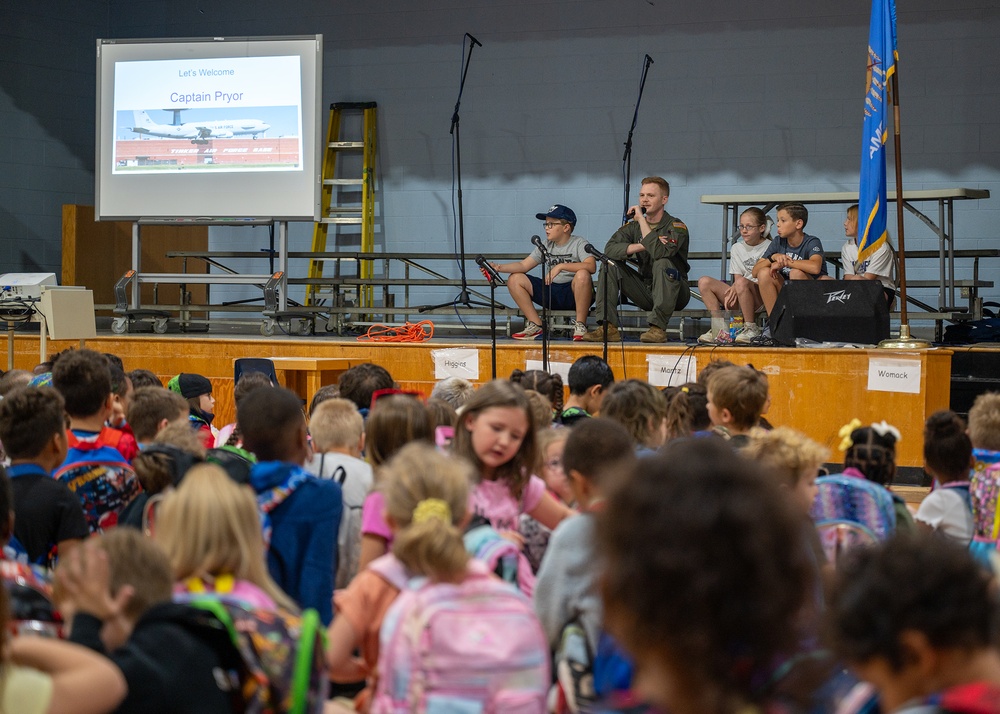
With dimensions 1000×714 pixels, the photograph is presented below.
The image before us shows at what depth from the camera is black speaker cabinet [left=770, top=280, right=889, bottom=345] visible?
5.89 meters

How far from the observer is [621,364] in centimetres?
624

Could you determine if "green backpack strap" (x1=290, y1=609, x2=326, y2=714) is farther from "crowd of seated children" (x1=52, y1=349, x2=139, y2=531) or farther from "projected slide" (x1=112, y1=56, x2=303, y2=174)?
"projected slide" (x1=112, y1=56, x2=303, y2=174)

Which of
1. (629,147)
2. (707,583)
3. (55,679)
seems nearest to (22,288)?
(629,147)

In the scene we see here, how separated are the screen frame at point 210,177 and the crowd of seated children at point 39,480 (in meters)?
5.60

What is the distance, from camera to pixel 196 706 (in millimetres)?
1306

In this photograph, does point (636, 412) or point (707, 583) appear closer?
point (707, 583)

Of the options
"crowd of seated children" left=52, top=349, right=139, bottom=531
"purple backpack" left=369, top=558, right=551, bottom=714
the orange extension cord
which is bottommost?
"purple backpack" left=369, top=558, right=551, bottom=714

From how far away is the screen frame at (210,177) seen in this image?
780 centimetres

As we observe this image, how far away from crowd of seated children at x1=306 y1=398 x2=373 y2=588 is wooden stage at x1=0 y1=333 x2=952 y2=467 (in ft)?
11.2

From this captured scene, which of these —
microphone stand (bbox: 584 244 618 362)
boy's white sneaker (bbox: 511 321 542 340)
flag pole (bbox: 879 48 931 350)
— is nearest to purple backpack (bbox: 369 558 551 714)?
microphone stand (bbox: 584 244 618 362)

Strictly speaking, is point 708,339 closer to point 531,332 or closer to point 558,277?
point 531,332

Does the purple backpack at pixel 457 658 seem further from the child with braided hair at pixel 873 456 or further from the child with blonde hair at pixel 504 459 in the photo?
the child with braided hair at pixel 873 456

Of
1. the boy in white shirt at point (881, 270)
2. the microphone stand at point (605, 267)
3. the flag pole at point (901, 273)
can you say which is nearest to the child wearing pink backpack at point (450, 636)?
the microphone stand at point (605, 267)

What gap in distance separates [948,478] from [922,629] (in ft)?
6.75
